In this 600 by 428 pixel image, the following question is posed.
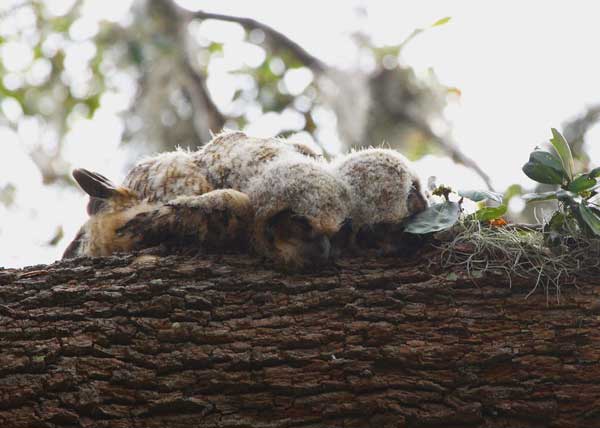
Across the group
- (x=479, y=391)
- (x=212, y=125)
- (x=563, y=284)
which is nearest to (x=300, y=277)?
(x=479, y=391)

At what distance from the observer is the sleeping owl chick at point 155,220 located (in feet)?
7.93

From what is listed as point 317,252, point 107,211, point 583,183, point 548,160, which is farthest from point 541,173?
point 107,211

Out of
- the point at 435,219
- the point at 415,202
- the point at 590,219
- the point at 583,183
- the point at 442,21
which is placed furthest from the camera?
the point at 442,21

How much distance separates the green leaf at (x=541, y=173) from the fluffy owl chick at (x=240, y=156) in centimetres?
86

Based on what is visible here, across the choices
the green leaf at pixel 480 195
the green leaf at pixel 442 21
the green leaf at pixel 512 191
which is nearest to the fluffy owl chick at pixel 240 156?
the green leaf at pixel 480 195

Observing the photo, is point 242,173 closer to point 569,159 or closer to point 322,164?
point 322,164

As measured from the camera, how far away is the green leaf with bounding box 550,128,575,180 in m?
2.41

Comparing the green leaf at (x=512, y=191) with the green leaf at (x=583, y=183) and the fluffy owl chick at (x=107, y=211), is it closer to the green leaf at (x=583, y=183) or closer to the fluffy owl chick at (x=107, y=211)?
the green leaf at (x=583, y=183)

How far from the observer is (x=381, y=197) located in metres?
2.47

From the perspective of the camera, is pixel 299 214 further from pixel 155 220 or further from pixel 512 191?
pixel 512 191

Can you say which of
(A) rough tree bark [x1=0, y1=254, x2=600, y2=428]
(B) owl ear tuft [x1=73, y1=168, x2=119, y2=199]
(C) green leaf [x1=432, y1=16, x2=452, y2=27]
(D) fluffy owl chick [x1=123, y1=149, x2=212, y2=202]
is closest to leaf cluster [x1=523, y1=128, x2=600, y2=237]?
(A) rough tree bark [x1=0, y1=254, x2=600, y2=428]

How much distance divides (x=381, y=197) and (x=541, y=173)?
0.57 meters

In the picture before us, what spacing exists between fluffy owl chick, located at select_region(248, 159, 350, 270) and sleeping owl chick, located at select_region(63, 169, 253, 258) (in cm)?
9

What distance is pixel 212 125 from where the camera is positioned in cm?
629
